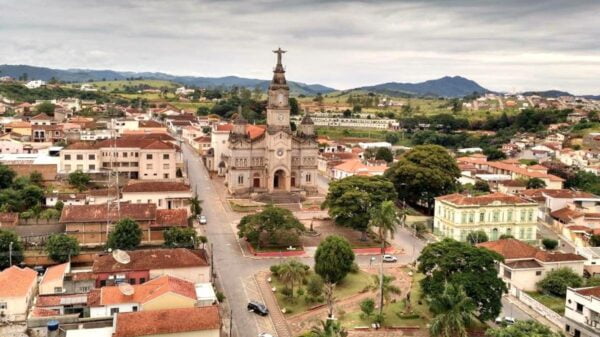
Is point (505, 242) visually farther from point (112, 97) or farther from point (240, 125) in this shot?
point (112, 97)

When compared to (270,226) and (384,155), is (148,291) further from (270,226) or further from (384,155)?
(384,155)

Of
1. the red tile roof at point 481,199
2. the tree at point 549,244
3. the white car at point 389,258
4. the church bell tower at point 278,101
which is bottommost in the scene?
the white car at point 389,258

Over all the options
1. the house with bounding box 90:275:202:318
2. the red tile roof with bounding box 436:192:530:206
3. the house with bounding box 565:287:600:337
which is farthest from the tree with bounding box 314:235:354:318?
the red tile roof with bounding box 436:192:530:206

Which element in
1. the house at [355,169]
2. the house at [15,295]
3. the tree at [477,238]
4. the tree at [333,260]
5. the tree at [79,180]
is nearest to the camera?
the house at [15,295]

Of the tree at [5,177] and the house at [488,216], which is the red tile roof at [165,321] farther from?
the tree at [5,177]

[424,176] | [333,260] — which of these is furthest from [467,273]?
[424,176]

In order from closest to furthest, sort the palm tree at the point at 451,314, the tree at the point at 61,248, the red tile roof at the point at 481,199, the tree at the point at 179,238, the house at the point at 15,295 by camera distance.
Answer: the palm tree at the point at 451,314, the house at the point at 15,295, the tree at the point at 61,248, the tree at the point at 179,238, the red tile roof at the point at 481,199

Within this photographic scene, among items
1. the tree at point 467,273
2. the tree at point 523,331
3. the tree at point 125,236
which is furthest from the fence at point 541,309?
the tree at point 125,236
